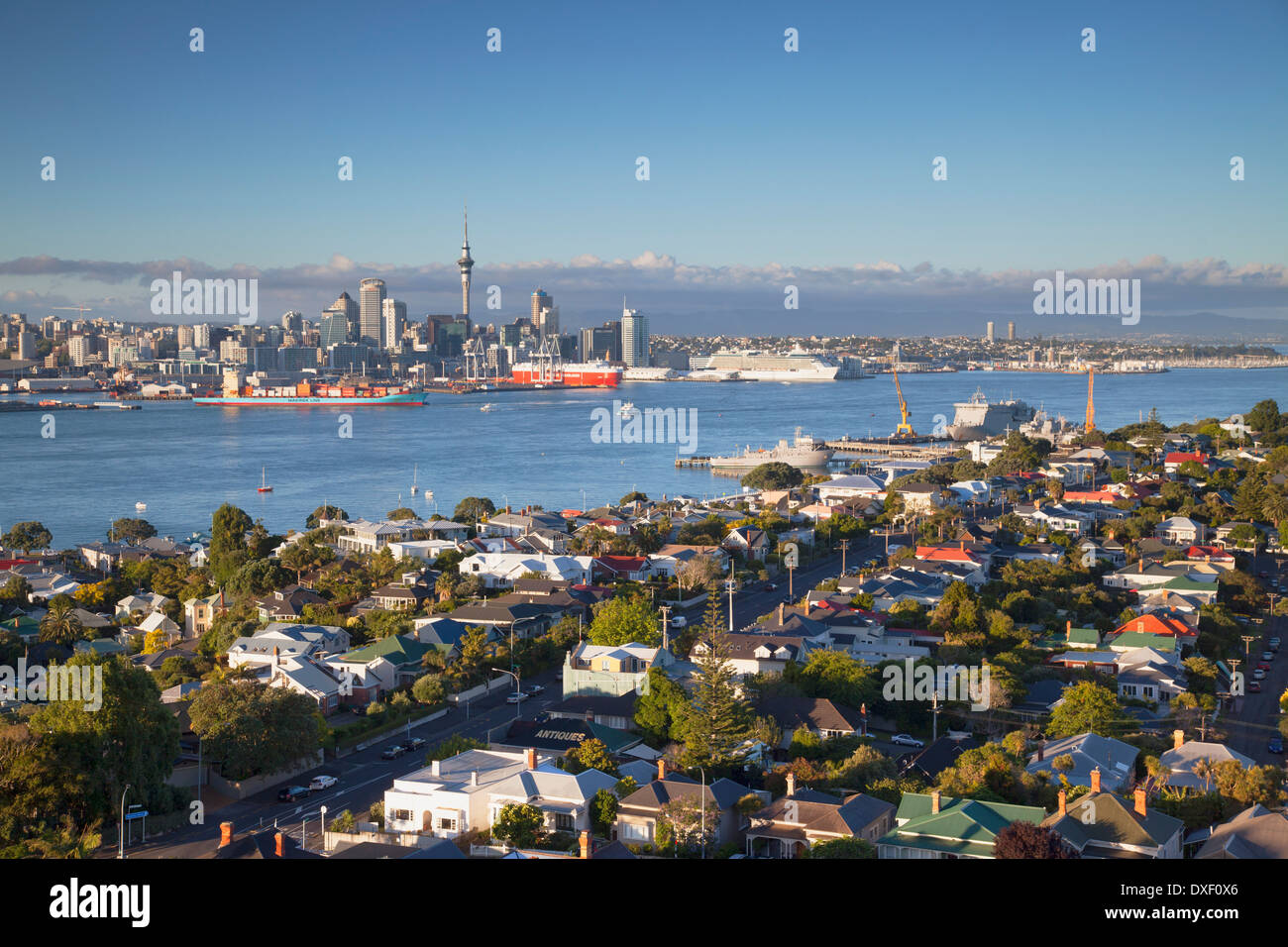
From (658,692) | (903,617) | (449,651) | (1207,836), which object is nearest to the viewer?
(1207,836)

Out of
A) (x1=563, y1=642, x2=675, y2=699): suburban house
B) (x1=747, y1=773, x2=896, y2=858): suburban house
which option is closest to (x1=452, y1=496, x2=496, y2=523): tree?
(x1=563, y1=642, x2=675, y2=699): suburban house

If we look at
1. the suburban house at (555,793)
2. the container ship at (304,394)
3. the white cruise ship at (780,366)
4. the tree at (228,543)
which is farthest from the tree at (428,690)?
the white cruise ship at (780,366)

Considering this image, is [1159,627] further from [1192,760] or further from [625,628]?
[625,628]
